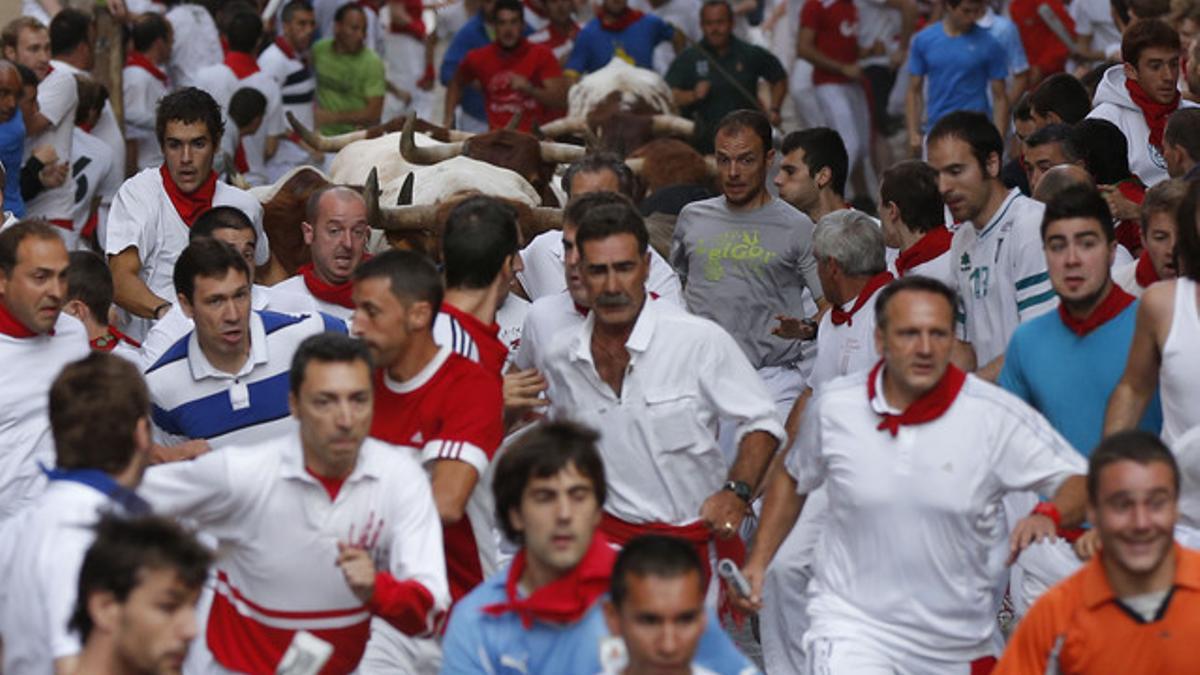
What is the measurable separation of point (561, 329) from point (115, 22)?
9156 mm

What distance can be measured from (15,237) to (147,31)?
8586mm

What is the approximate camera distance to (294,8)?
1866 centimetres

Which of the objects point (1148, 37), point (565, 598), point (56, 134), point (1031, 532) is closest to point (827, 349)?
point (1148, 37)

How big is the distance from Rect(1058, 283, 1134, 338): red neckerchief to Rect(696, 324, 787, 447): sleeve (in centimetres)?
99

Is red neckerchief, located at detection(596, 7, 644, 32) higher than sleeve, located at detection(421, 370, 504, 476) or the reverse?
higher

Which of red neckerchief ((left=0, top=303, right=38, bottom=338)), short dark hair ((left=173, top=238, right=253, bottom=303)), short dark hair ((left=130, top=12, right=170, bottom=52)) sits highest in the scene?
short dark hair ((left=130, top=12, right=170, bottom=52))

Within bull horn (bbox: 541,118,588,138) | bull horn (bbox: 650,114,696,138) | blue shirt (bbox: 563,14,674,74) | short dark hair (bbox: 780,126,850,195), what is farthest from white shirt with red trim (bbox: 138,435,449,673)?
blue shirt (bbox: 563,14,674,74)

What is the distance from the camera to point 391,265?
24.9 ft

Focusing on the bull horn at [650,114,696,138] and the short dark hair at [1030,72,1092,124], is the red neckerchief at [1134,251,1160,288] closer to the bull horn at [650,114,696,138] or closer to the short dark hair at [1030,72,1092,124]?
the short dark hair at [1030,72,1092,124]

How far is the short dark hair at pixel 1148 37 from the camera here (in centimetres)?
1096

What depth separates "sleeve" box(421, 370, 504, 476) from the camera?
7363 mm

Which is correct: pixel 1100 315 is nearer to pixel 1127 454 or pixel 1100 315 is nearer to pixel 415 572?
pixel 1127 454

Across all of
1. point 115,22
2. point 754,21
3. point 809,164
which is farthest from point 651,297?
point 754,21

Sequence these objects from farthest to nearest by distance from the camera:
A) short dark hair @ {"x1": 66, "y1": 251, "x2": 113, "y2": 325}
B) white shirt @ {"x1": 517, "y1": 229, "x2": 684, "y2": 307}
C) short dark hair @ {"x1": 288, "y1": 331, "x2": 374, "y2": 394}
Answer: white shirt @ {"x1": 517, "y1": 229, "x2": 684, "y2": 307}, short dark hair @ {"x1": 66, "y1": 251, "x2": 113, "y2": 325}, short dark hair @ {"x1": 288, "y1": 331, "x2": 374, "y2": 394}
